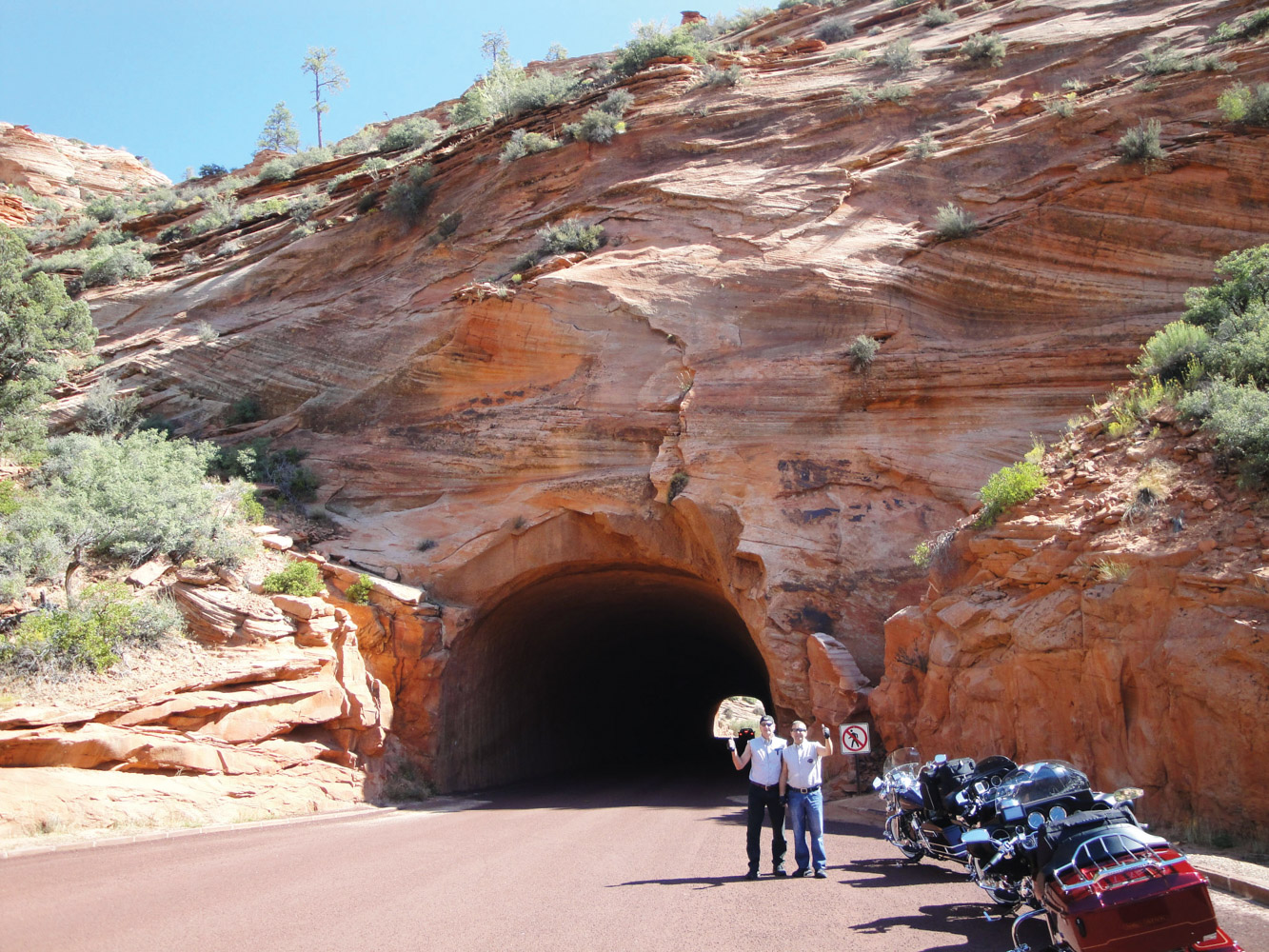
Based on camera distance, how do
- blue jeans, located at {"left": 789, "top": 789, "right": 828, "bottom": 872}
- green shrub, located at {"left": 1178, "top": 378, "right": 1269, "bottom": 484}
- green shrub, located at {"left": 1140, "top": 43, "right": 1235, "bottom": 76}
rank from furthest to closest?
green shrub, located at {"left": 1140, "top": 43, "right": 1235, "bottom": 76} → green shrub, located at {"left": 1178, "top": 378, "right": 1269, "bottom": 484} → blue jeans, located at {"left": 789, "top": 789, "right": 828, "bottom": 872}

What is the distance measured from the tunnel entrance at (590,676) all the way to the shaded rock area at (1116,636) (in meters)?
8.44

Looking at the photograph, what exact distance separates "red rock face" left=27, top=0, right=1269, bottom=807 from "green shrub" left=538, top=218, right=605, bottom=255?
1.57ft

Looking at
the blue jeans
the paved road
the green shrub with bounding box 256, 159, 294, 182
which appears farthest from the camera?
the green shrub with bounding box 256, 159, 294, 182

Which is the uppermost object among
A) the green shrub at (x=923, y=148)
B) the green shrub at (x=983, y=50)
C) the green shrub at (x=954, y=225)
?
the green shrub at (x=983, y=50)

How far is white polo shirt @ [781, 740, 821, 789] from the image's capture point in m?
7.84


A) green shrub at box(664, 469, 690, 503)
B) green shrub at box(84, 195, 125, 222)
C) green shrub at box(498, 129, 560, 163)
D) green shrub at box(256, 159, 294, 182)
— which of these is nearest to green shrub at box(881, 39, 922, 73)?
green shrub at box(498, 129, 560, 163)

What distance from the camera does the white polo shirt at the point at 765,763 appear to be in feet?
26.4

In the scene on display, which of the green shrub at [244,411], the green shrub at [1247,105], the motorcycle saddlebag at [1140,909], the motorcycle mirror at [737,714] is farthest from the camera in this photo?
the motorcycle mirror at [737,714]

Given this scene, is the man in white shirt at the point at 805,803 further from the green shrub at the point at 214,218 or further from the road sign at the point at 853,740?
the green shrub at the point at 214,218

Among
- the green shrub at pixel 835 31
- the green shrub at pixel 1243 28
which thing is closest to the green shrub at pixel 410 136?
the green shrub at pixel 835 31

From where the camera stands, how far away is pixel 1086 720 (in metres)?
9.22

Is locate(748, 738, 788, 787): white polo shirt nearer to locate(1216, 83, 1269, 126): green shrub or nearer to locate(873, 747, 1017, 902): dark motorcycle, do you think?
locate(873, 747, 1017, 902): dark motorcycle

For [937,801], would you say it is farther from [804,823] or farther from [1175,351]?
[1175,351]

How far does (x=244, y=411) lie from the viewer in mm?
20125
